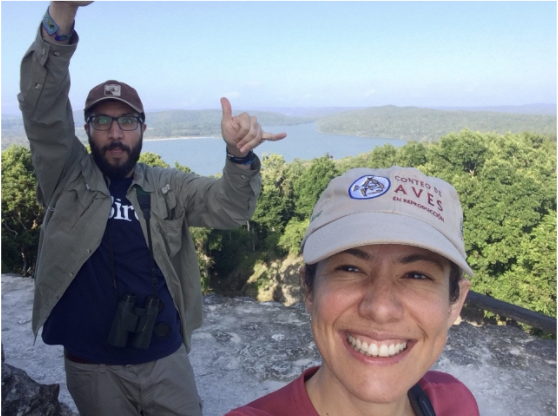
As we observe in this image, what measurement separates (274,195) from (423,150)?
11.0 meters

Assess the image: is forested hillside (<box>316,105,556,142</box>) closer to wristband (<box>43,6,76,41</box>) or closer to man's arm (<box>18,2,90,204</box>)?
man's arm (<box>18,2,90,204</box>)

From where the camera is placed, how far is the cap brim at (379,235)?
1146mm

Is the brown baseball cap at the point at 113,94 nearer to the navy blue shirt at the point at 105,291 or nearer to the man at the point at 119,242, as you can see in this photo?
the man at the point at 119,242

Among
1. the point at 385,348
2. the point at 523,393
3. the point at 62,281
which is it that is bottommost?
the point at 523,393

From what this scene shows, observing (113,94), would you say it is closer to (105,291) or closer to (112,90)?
(112,90)

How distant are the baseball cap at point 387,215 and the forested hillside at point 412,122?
58141 mm

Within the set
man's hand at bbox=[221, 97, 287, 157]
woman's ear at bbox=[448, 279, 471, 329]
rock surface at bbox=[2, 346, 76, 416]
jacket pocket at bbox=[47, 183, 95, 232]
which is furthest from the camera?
rock surface at bbox=[2, 346, 76, 416]

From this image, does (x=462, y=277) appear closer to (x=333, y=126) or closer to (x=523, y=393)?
(x=523, y=393)

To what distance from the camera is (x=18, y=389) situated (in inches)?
106

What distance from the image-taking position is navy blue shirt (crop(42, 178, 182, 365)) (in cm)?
232

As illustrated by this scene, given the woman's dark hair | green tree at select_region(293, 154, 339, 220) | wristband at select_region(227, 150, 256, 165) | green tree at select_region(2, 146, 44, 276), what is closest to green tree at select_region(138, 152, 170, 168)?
green tree at select_region(2, 146, 44, 276)

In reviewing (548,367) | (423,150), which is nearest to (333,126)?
(423,150)

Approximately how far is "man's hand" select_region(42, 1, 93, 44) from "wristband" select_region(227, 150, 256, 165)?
917mm

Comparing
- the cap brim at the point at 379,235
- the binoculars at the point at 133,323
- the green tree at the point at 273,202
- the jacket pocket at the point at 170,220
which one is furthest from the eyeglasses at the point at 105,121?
the green tree at the point at 273,202
